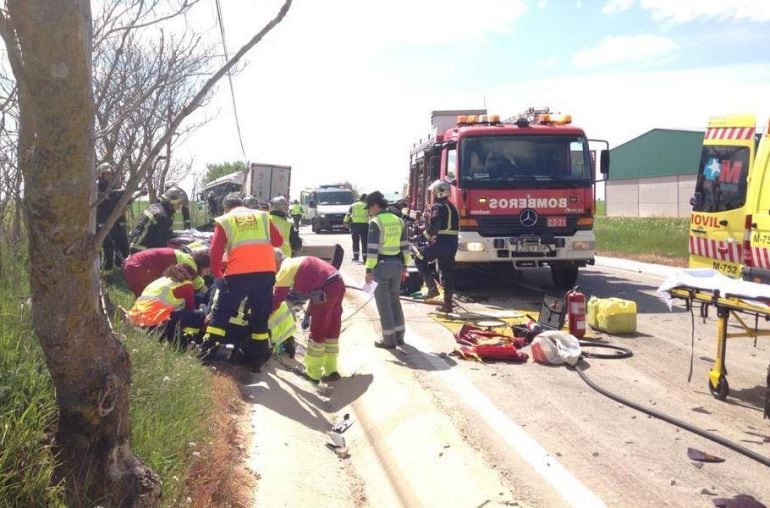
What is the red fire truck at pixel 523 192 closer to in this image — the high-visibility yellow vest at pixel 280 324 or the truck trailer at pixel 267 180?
the high-visibility yellow vest at pixel 280 324

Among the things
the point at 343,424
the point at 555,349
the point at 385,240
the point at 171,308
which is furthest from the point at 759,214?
the point at 171,308

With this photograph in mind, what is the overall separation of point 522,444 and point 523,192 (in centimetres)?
660

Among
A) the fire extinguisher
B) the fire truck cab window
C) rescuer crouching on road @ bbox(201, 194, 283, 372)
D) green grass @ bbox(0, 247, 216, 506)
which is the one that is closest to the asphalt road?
the fire extinguisher

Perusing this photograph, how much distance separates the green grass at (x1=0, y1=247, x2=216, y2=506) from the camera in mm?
2781

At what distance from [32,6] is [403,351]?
5841 mm

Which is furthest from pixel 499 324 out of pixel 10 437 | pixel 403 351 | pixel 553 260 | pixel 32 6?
pixel 32 6

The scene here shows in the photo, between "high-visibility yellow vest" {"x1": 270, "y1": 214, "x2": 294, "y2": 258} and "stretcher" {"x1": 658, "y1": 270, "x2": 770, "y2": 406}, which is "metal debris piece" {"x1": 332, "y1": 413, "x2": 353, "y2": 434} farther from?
"high-visibility yellow vest" {"x1": 270, "y1": 214, "x2": 294, "y2": 258}

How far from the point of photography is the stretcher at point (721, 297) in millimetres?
5496

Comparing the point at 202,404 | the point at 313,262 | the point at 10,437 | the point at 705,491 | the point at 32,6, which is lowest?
the point at 705,491

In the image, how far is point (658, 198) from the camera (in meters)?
45.9

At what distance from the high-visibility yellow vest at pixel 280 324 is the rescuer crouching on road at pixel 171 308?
722 millimetres

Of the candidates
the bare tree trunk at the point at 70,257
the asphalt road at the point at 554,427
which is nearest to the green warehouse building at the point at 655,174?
the asphalt road at the point at 554,427

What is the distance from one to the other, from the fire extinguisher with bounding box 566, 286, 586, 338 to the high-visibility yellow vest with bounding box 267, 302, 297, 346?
122 inches

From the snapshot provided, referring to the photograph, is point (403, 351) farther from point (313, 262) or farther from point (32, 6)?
point (32, 6)
